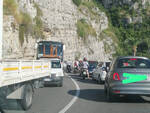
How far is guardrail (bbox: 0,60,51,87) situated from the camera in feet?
21.9

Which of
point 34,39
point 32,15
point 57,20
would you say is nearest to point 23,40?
point 34,39

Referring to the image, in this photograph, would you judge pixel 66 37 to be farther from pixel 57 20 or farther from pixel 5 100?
pixel 5 100

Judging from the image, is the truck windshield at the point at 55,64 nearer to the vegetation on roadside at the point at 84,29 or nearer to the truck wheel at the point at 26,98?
the truck wheel at the point at 26,98

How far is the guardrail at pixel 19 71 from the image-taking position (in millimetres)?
6676

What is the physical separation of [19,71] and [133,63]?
4501mm

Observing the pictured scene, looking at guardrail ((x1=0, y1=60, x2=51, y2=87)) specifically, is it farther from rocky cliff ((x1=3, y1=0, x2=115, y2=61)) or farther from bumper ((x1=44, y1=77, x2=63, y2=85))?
rocky cliff ((x1=3, y1=0, x2=115, y2=61))

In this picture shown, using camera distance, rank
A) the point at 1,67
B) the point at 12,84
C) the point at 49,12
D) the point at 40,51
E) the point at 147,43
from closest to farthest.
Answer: the point at 1,67 → the point at 12,84 → the point at 40,51 → the point at 49,12 → the point at 147,43

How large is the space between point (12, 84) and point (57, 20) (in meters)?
45.3

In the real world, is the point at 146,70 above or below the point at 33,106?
above

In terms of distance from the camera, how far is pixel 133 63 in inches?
403

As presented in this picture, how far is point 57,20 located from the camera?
2048 inches

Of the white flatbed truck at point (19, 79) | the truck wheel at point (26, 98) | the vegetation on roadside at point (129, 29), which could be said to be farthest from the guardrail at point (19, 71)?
the vegetation on roadside at point (129, 29)

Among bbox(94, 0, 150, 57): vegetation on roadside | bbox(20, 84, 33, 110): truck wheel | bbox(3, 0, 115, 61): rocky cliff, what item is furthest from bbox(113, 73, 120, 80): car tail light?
bbox(94, 0, 150, 57): vegetation on roadside

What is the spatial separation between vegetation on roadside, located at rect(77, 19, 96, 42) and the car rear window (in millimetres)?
48035
